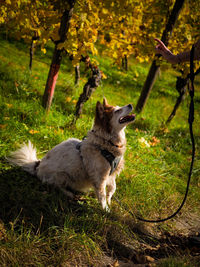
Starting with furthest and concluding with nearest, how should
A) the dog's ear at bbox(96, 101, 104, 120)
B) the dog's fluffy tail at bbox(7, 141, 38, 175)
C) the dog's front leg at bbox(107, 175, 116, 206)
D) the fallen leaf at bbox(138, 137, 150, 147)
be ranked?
the fallen leaf at bbox(138, 137, 150, 147) < the dog's fluffy tail at bbox(7, 141, 38, 175) < the dog's front leg at bbox(107, 175, 116, 206) < the dog's ear at bbox(96, 101, 104, 120)

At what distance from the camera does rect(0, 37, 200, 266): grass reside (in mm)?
1893

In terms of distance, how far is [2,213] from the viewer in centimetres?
216

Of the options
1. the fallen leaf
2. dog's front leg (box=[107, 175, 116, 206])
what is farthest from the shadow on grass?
the fallen leaf

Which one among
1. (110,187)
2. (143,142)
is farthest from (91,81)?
(110,187)

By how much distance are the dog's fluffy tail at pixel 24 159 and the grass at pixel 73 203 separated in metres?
0.10

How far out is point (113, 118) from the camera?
252 centimetres

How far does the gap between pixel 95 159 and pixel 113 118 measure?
0.58 m

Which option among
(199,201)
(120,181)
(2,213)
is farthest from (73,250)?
(199,201)

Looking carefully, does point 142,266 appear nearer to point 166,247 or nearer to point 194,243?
point 166,247

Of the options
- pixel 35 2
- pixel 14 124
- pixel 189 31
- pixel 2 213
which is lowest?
pixel 2 213

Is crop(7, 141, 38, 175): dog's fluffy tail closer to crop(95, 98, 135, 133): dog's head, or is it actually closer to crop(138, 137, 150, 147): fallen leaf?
crop(95, 98, 135, 133): dog's head

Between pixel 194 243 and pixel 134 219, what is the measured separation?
0.75 meters

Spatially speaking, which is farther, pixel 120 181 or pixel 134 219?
pixel 120 181

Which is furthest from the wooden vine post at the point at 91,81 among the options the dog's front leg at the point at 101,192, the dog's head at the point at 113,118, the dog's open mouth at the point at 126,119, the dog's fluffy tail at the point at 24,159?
the dog's front leg at the point at 101,192
